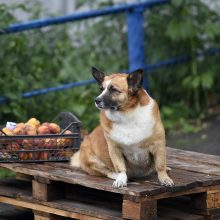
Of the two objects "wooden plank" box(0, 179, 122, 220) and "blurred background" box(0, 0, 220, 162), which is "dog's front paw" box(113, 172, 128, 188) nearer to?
"wooden plank" box(0, 179, 122, 220)

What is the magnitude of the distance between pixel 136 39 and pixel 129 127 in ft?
12.5

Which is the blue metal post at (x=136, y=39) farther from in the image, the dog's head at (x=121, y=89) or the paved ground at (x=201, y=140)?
the dog's head at (x=121, y=89)

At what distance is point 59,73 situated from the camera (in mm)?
8781

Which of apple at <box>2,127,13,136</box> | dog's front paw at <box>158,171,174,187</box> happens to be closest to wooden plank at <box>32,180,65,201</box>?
apple at <box>2,127,13,136</box>

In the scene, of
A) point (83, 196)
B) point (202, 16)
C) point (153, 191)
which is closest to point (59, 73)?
point (202, 16)

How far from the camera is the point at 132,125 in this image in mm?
5148

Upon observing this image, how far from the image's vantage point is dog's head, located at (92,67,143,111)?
5.09m

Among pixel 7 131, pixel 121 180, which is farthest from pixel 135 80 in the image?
pixel 7 131

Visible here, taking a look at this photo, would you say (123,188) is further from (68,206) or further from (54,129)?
(54,129)

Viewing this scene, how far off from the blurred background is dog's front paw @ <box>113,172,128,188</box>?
2977 millimetres

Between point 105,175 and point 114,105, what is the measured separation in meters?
0.57

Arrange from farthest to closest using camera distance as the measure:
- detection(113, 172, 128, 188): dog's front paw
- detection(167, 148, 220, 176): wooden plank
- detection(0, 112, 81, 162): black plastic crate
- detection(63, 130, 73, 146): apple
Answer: detection(63, 130, 73, 146): apple < detection(0, 112, 81, 162): black plastic crate < detection(167, 148, 220, 176): wooden plank < detection(113, 172, 128, 188): dog's front paw

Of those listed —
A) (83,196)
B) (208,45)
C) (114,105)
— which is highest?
(208,45)

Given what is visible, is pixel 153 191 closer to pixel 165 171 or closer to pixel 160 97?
pixel 165 171
